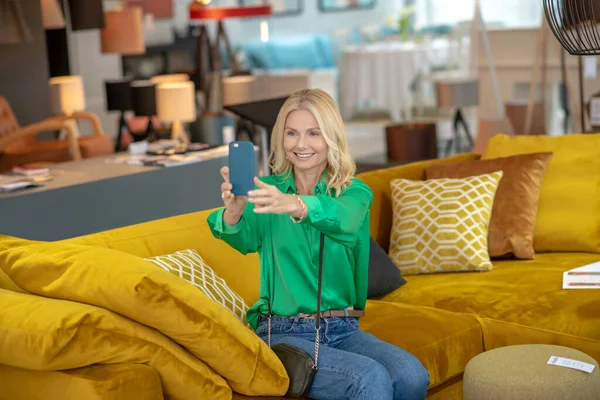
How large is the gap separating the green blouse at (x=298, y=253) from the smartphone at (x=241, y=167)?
0.75 ft

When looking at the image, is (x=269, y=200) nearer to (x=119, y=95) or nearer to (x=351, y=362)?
(x=351, y=362)

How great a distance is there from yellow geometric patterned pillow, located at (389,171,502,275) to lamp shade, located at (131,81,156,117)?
14.8ft

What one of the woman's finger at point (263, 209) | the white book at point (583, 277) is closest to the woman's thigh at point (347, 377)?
the woman's finger at point (263, 209)

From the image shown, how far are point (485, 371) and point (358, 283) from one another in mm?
399

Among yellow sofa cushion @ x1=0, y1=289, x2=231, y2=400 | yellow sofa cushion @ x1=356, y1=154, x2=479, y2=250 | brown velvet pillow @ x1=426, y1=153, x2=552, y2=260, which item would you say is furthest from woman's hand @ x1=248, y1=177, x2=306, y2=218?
brown velvet pillow @ x1=426, y1=153, x2=552, y2=260

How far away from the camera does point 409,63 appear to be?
11.0 meters

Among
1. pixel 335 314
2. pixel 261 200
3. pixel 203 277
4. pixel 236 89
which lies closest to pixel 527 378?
pixel 335 314

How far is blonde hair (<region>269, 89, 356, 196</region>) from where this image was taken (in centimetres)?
244

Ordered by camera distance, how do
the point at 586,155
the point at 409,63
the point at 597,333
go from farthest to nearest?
the point at 409,63, the point at 586,155, the point at 597,333

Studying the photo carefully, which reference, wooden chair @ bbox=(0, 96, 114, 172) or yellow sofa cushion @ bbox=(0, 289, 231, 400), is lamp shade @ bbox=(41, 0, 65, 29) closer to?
wooden chair @ bbox=(0, 96, 114, 172)

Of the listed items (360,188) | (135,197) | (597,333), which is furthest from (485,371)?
(135,197)

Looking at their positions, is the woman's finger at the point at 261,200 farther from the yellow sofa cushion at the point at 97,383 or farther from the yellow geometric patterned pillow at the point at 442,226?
the yellow geometric patterned pillow at the point at 442,226

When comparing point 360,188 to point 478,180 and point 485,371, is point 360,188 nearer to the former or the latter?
point 485,371

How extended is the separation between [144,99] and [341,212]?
19.0 ft
